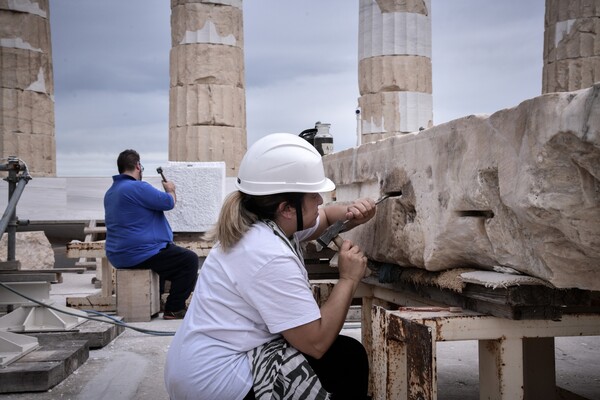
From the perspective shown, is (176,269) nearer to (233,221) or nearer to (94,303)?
(94,303)

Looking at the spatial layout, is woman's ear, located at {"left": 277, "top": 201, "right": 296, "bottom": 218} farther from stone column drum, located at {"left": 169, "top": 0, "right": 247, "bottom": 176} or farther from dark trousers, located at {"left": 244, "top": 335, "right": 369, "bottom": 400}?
stone column drum, located at {"left": 169, "top": 0, "right": 247, "bottom": 176}

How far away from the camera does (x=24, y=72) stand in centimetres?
1245

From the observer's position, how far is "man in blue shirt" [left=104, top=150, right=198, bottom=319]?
612cm

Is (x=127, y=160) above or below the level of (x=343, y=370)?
above

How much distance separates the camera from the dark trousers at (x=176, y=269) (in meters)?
6.19

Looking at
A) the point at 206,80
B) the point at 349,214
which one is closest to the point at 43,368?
the point at 349,214

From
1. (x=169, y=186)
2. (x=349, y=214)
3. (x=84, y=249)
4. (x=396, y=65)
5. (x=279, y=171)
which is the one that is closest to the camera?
(x=279, y=171)

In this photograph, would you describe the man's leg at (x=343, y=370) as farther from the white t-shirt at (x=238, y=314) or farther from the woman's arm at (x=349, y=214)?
the woman's arm at (x=349, y=214)

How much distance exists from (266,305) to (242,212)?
1.18ft

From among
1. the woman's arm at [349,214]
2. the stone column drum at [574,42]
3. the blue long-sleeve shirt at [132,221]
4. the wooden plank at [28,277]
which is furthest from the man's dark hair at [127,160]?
the stone column drum at [574,42]

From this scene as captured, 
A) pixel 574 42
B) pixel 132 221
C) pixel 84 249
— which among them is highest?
pixel 574 42

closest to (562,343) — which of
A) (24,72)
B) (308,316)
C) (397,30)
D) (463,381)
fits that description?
(463,381)

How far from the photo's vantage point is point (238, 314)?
2.30m

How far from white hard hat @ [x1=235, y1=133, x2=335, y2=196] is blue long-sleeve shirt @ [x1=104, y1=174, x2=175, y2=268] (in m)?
3.81
